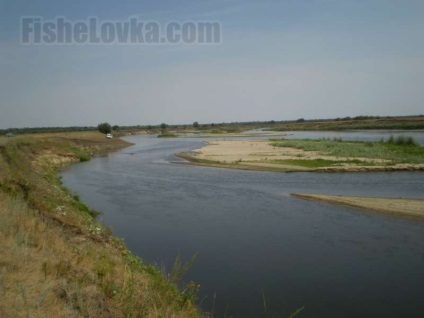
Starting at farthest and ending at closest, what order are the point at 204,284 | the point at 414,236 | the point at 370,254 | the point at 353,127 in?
the point at 353,127 < the point at 414,236 < the point at 370,254 < the point at 204,284

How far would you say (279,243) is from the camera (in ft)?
51.7

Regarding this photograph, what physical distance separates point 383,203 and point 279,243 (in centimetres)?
914

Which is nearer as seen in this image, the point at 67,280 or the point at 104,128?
the point at 67,280

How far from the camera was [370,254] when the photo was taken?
14.2 meters

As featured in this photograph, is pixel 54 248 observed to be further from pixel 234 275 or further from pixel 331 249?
pixel 331 249

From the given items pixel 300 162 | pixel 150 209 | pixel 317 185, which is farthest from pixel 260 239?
pixel 300 162

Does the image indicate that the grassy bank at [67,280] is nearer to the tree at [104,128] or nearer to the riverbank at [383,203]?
the riverbank at [383,203]

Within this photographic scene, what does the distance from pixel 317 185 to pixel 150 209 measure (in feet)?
44.9

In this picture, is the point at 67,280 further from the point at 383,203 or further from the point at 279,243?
the point at 383,203

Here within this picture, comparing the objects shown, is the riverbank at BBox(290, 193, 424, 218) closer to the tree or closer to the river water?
the river water

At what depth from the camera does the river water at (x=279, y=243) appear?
35.7 feet

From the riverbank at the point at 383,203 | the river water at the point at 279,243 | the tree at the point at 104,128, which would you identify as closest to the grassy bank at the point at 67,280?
the river water at the point at 279,243

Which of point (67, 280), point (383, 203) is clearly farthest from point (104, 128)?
point (67, 280)

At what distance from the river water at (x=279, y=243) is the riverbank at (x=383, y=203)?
0.83 metres
